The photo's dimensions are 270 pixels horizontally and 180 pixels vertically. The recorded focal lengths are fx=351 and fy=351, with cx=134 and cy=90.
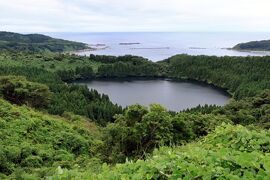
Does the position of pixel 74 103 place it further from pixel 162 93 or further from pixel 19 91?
pixel 162 93

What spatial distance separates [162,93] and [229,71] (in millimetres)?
33461

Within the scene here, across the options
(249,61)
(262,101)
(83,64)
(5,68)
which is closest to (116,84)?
(83,64)

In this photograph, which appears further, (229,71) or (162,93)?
(229,71)

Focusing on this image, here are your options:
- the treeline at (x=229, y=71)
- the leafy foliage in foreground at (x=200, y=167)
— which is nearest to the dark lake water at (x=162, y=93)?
the treeline at (x=229, y=71)

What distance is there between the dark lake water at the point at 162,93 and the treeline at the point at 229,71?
4536 mm

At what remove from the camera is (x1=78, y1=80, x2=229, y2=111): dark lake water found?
3414 inches

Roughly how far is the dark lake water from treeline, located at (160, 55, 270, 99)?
4.54 metres

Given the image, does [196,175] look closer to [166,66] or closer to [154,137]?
[154,137]

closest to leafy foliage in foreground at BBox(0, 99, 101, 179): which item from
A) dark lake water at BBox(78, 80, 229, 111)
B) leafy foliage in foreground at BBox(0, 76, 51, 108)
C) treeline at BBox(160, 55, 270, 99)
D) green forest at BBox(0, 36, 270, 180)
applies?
green forest at BBox(0, 36, 270, 180)

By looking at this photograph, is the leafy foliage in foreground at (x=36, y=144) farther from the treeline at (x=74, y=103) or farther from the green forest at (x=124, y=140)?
the treeline at (x=74, y=103)

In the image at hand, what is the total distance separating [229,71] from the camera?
121m

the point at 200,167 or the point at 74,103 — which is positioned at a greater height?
the point at 200,167

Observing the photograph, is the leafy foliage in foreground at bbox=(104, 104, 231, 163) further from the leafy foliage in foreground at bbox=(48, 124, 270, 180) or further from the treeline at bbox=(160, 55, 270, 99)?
the treeline at bbox=(160, 55, 270, 99)

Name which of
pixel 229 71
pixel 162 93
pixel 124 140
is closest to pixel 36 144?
pixel 124 140
